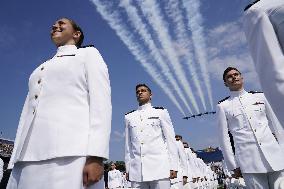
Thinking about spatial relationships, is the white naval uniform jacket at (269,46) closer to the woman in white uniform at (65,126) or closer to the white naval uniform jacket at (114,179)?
the woman in white uniform at (65,126)

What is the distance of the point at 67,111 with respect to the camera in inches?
109

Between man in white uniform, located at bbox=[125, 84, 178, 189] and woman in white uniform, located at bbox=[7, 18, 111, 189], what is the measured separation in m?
3.67

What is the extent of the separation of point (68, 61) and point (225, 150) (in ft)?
11.5

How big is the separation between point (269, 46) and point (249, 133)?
3.76 m

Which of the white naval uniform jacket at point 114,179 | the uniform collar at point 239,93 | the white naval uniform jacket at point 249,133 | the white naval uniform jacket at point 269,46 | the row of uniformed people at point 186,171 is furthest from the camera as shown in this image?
the white naval uniform jacket at point 114,179

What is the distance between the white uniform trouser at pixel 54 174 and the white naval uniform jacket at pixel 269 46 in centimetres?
144

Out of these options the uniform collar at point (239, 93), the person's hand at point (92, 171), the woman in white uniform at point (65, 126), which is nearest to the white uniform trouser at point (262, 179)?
the uniform collar at point (239, 93)

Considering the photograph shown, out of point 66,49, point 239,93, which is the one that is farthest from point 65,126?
point 239,93

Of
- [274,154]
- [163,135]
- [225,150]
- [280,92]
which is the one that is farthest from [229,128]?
[280,92]

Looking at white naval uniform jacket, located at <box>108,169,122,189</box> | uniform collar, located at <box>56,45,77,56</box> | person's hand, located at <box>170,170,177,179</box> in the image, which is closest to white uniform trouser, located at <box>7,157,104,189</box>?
uniform collar, located at <box>56,45,77,56</box>

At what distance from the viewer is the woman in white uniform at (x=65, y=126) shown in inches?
99.9

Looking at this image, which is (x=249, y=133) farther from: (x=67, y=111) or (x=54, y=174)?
(x=54, y=174)

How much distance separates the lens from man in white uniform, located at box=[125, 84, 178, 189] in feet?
21.0

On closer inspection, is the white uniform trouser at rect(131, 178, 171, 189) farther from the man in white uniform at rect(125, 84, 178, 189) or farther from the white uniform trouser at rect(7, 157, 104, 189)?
the white uniform trouser at rect(7, 157, 104, 189)
